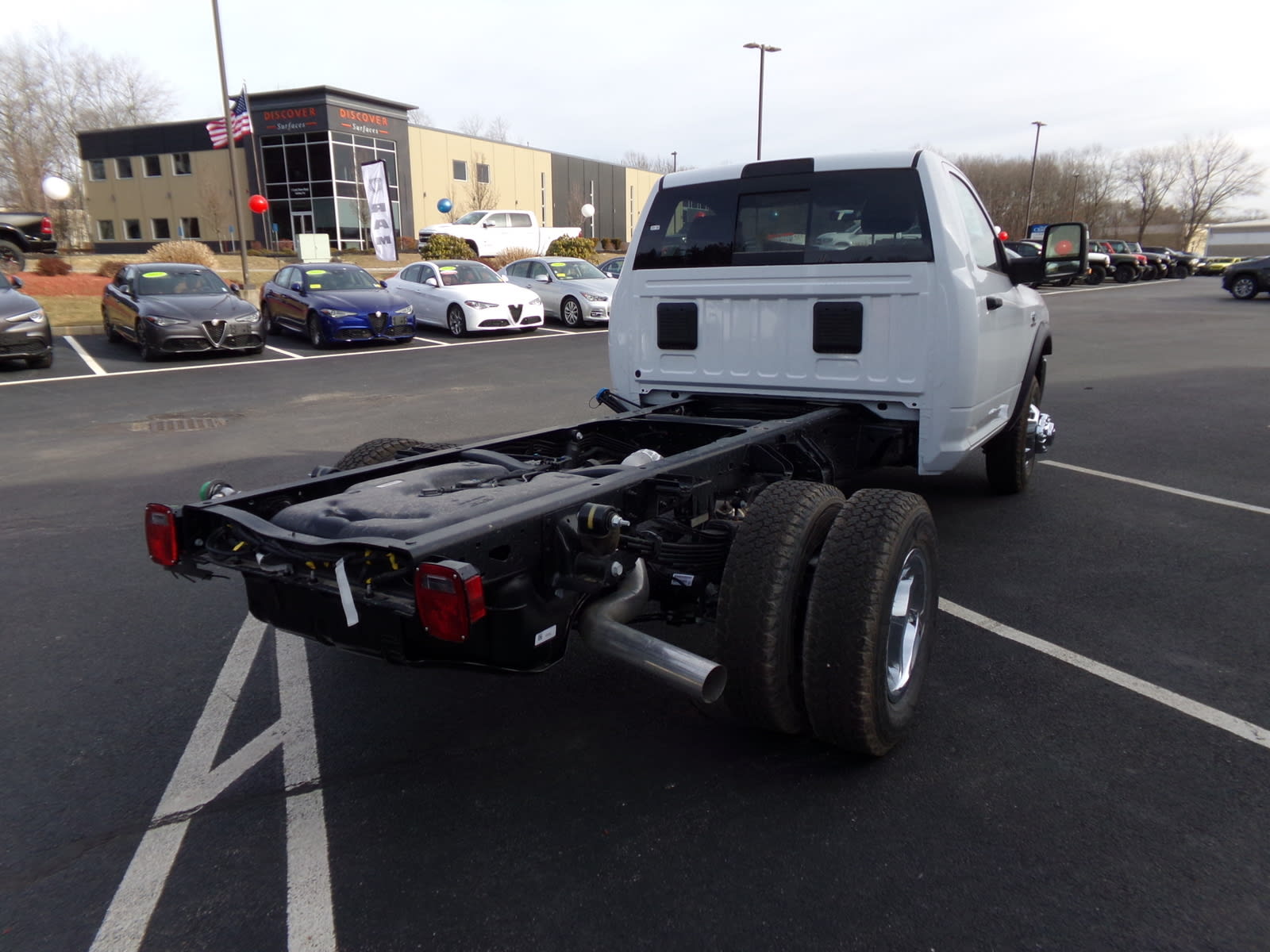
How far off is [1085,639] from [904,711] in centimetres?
141

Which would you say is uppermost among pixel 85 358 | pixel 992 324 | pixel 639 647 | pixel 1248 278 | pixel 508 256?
pixel 508 256

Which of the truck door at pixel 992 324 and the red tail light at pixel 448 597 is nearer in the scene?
the red tail light at pixel 448 597

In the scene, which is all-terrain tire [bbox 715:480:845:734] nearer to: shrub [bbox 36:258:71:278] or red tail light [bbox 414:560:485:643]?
red tail light [bbox 414:560:485:643]

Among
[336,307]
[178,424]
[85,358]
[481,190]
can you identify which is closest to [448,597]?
[178,424]

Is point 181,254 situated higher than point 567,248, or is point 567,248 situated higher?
point 567,248

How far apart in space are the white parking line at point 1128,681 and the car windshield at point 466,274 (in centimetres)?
1607

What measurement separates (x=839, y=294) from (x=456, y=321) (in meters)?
14.5

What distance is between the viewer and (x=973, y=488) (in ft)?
22.0

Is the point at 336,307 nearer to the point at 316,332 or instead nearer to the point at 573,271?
the point at 316,332

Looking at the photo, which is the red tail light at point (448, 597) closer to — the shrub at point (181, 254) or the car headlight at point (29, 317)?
the car headlight at point (29, 317)

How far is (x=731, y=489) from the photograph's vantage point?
374 cm

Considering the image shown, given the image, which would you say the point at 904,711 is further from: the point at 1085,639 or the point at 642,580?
the point at 1085,639

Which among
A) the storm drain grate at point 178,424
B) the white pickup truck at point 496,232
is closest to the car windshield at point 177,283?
the storm drain grate at point 178,424

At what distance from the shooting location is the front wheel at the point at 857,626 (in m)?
2.84
